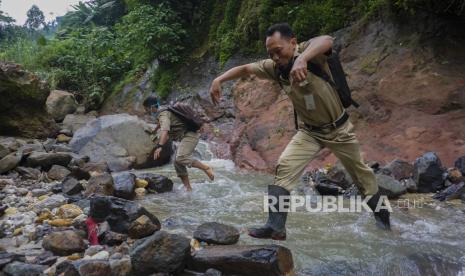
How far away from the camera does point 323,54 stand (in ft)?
11.6

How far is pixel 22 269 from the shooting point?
318 cm

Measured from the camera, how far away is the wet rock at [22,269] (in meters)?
3.15

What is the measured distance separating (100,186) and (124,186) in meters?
0.35

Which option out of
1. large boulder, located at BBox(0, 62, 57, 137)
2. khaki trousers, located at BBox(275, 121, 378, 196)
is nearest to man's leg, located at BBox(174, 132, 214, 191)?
khaki trousers, located at BBox(275, 121, 378, 196)

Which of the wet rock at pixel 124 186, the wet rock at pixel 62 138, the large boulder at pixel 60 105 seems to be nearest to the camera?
the wet rock at pixel 124 186

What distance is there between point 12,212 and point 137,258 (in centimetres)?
257

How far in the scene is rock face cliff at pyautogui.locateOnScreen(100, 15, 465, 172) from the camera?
22.5 ft

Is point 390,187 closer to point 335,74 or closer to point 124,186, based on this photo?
point 335,74

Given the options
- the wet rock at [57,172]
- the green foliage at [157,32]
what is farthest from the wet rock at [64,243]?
the green foliage at [157,32]

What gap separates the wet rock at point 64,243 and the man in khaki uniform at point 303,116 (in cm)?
149

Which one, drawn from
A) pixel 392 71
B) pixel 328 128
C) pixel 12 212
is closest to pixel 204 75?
pixel 392 71

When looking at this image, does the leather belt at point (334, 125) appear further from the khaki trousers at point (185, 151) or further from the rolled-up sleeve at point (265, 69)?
the khaki trousers at point (185, 151)

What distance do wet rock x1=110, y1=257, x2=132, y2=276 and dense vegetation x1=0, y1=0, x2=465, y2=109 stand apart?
6674mm

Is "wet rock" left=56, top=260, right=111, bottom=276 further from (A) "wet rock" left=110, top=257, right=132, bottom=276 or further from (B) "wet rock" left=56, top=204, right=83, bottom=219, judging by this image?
(B) "wet rock" left=56, top=204, right=83, bottom=219
